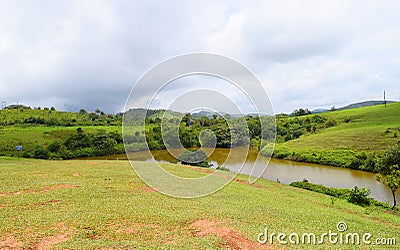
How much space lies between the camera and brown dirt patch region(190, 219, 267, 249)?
405 inches

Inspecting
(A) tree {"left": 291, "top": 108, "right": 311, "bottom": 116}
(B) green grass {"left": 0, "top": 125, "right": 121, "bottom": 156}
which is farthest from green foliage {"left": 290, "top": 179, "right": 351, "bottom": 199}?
(A) tree {"left": 291, "top": 108, "right": 311, "bottom": 116}

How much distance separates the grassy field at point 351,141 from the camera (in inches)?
2260

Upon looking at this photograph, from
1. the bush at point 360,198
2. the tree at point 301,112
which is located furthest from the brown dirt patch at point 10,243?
the tree at point 301,112

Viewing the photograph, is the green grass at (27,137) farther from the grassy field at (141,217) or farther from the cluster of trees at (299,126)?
the cluster of trees at (299,126)

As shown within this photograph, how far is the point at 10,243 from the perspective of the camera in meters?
9.45

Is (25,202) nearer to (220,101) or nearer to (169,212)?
(169,212)

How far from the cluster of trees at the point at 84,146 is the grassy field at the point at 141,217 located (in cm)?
4991

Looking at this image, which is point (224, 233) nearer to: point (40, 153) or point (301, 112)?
point (40, 153)

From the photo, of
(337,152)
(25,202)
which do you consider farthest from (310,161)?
(25,202)

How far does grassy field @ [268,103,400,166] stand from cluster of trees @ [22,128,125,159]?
1831 inches

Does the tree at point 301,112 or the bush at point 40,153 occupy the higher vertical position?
the tree at point 301,112

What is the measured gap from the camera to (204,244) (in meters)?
10.1

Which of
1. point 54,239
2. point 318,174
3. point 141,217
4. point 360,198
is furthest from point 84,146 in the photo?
point 54,239

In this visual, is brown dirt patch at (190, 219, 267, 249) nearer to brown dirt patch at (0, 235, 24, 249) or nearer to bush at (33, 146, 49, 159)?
brown dirt patch at (0, 235, 24, 249)
